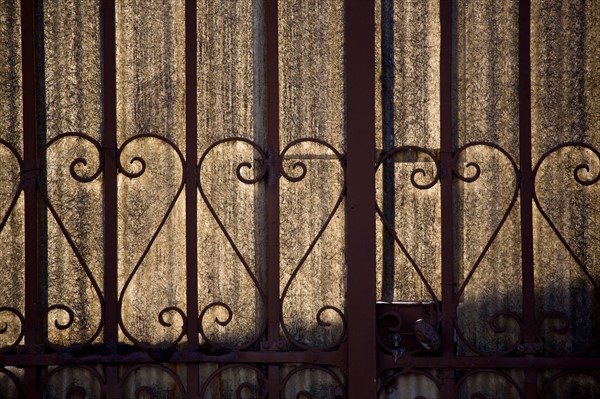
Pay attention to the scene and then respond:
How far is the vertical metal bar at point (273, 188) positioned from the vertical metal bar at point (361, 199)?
244 mm

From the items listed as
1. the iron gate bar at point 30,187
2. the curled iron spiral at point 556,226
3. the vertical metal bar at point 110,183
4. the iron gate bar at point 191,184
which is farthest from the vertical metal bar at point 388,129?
the iron gate bar at point 30,187

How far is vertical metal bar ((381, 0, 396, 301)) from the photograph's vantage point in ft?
7.79

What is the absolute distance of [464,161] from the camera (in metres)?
2.37

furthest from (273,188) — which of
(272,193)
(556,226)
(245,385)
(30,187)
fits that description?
(556,226)

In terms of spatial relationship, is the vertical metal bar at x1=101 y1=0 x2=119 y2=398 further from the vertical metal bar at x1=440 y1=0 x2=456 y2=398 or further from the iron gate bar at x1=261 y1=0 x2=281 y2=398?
the vertical metal bar at x1=440 y1=0 x2=456 y2=398

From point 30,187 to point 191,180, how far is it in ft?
1.80

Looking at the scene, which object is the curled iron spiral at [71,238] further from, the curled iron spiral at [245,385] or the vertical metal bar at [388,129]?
the vertical metal bar at [388,129]

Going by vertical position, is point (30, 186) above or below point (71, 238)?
above

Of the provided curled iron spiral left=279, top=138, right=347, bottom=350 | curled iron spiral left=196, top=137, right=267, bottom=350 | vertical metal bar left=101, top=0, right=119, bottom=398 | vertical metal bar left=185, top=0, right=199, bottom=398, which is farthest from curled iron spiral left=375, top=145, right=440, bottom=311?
vertical metal bar left=101, top=0, right=119, bottom=398

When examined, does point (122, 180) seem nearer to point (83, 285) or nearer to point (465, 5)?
point (83, 285)

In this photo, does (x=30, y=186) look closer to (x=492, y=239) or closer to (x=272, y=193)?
(x=272, y=193)

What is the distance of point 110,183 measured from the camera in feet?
7.72

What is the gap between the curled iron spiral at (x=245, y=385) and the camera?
7.69ft

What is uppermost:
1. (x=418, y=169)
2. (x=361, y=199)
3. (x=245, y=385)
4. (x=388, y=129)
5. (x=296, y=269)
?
(x=388, y=129)
